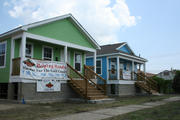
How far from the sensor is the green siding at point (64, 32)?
47.2 feet

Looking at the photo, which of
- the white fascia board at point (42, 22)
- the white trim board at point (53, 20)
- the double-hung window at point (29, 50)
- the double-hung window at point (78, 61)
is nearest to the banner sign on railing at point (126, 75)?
the white trim board at point (53, 20)

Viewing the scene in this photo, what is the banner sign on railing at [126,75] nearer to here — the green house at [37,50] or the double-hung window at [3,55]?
the green house at [37,50]

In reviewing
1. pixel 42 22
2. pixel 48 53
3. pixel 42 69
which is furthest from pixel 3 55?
pixel 42 22

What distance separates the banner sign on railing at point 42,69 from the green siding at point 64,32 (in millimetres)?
2128

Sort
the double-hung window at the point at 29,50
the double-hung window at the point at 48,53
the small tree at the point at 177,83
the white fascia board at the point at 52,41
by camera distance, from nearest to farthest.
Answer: the white fascia board at the point at 52,41 < the double-hung window at the point at 29,50 < the double-hung window at the point at 48,53 < the small tree at the point at 177,83

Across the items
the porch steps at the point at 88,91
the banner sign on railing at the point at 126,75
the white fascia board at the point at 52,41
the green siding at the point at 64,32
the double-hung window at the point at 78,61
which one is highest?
the green siding at the point at 64,32

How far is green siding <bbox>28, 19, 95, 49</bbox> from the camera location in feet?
47.2

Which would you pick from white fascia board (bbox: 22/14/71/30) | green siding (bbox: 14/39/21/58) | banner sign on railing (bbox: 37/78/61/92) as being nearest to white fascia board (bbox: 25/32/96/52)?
white fascia board (bbox: 22/14/71/30)

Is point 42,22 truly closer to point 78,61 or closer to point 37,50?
point 37,50

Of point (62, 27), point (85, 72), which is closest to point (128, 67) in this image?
point (85, 72)

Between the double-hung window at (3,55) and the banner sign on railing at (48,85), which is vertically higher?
the double-hung window at (3,55)

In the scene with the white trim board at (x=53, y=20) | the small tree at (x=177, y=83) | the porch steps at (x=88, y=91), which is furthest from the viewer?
the small tree at (x=177, y=83)

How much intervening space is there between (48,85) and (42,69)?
3.84ft

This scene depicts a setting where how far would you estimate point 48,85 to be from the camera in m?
13.7
